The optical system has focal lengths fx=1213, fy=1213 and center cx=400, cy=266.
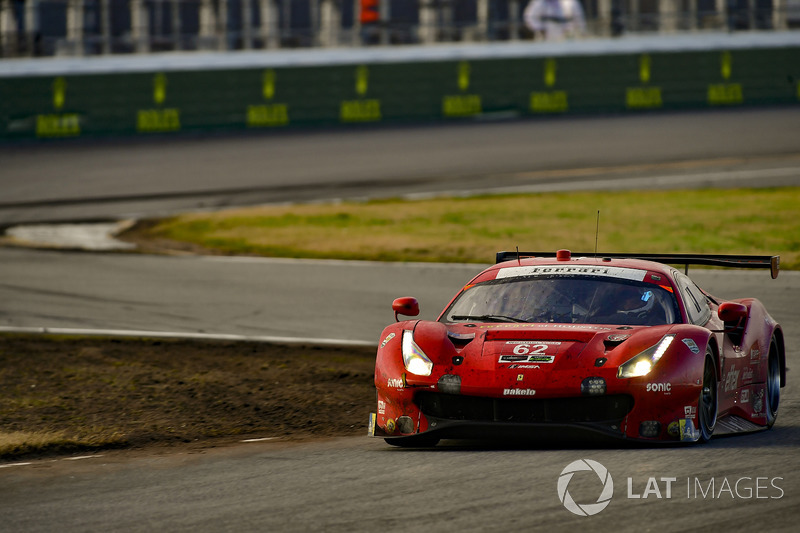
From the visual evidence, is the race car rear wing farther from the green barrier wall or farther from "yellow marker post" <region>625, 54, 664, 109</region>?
"yellow marker post" <region>625, 54, 664, 109</region>

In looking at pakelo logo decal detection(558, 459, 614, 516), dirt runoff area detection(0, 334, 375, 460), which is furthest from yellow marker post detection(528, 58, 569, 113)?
pakelo logo decal detection(558, 459, 614, 516)

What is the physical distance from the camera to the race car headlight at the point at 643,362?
6812mm

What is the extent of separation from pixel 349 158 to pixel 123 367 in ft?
60.0

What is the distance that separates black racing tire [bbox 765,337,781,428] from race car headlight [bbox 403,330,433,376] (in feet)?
7.78

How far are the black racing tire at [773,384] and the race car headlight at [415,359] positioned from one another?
7.78ft

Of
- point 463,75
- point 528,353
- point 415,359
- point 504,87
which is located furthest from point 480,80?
point 528,353

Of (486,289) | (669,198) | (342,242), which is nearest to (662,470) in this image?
(486,289)

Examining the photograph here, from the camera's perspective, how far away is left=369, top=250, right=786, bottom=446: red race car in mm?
6789

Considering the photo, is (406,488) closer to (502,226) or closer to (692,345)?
(692,345)

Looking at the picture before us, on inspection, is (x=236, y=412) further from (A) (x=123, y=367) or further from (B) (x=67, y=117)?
(B) (x=67, y=117)

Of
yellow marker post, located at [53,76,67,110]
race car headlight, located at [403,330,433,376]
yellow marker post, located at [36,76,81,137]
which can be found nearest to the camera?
race car headlight, located at [403,330,433,376]

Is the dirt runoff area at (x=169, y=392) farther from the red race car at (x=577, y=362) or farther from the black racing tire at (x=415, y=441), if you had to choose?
the red race car at (x=577, y=362)

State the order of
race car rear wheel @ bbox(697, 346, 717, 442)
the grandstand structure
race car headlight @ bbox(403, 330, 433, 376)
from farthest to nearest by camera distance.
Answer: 1. the grandstand structure
2. race car headlight @ bbox(403, 330, 433, 376)
3. race car rear wheel @ bbox(697, 346, 717, 442)

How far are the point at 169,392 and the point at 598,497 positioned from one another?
503 centimetres
